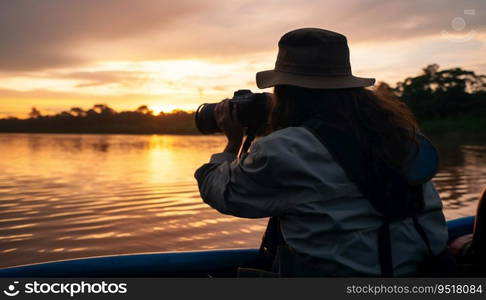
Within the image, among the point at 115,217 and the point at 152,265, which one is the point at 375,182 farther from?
the point at 115,217

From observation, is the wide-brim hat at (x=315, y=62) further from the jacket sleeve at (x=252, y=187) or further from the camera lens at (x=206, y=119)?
the camera lens at (x=206, y=119)

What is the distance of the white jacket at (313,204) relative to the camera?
1633 mm

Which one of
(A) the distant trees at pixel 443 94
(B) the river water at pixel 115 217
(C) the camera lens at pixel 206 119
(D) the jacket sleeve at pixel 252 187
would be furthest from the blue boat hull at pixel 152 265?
(A) the distant trees at pixel 443 94

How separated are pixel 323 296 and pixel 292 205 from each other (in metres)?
0.38

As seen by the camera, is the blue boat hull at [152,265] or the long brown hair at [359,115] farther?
the blue boat hull at [152,265]

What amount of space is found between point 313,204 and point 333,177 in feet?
0.37

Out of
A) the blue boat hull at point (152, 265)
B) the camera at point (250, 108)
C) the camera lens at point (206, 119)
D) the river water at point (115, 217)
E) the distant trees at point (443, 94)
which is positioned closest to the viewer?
the camera at point (250, 108)

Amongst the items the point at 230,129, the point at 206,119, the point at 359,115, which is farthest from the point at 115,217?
the point at 359,115

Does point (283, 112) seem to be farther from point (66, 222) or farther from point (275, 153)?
point (66, 222)

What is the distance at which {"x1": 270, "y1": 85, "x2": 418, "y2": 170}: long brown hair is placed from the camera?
1.69 metres

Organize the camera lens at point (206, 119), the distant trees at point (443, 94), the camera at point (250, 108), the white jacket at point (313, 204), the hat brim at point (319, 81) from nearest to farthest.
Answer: the white jacket at point (313, 204) → the hat brim at point (319, 81) → the camera at point (250, 108) → the camera lens at point (206, 119) → the distant trees at point (443, 94)

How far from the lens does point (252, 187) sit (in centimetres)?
171

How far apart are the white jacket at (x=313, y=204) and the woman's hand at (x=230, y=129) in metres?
0.32

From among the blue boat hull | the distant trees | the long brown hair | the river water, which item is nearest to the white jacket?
the long brown hair
